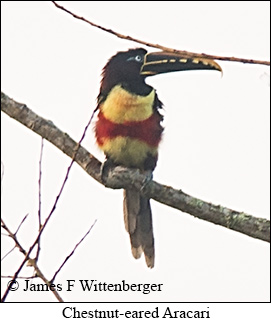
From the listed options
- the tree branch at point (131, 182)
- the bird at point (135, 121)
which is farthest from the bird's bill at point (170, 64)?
the tree branch at point (131, 182)

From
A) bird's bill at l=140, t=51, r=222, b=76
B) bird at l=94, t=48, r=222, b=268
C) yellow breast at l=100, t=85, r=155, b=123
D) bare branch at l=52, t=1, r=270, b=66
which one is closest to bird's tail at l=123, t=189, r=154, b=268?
bird at l=94, t=48, r=222, b=268

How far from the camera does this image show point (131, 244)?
4.93 m

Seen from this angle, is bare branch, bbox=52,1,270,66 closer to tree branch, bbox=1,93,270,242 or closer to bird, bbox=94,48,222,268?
tree branch, bbox=1,93,270,242

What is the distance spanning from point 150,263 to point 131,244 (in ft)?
0.62

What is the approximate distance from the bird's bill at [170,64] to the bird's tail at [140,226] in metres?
0.85

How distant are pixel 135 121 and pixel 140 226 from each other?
81 cm

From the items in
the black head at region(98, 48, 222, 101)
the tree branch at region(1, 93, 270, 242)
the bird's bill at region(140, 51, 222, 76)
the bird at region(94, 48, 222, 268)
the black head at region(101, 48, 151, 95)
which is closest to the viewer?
the tree branch at region(1, 93, 270, 242)

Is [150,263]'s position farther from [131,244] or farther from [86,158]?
[86,158]

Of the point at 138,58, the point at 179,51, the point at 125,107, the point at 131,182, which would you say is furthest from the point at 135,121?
the point at 179,51

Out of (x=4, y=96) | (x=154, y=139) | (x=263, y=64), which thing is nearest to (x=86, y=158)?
(x=4, y=96)

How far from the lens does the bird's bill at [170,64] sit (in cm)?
424

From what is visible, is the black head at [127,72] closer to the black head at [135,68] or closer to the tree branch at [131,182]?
the black head at [135,68]

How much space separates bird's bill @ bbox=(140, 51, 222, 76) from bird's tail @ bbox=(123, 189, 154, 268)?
2.78 ft

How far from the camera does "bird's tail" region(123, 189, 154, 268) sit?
4879mm
